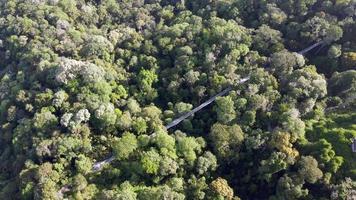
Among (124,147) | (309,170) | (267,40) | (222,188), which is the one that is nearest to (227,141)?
(222,188)

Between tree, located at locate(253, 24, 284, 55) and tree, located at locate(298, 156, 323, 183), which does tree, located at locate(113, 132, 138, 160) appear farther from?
tree, located at locate(253, 24, 284, 55)

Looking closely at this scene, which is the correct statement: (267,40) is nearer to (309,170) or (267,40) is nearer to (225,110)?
(225,110)

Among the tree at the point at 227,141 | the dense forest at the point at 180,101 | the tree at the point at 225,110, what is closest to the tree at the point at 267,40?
the dense forest at the point at 180,101

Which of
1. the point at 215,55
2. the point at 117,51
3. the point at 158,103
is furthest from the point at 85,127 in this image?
the point at 215,55

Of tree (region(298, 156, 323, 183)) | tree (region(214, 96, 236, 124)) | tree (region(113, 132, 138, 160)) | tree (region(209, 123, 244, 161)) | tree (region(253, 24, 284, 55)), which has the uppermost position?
tree (region(253, 24, 284, 55))

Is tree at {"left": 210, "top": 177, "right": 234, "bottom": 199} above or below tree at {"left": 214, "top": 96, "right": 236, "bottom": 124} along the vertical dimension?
below

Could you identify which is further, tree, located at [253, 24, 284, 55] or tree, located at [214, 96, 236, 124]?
tree, located at [253, 24, 284, 55]

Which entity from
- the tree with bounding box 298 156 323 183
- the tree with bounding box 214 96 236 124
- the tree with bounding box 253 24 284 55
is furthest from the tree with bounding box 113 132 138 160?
the tree with bounding box 253 24 284 55

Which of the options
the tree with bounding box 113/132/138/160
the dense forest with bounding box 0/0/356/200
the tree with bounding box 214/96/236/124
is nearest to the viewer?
the dense forest with bounding box 0/0/356/200

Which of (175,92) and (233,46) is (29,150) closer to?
(175,92)
